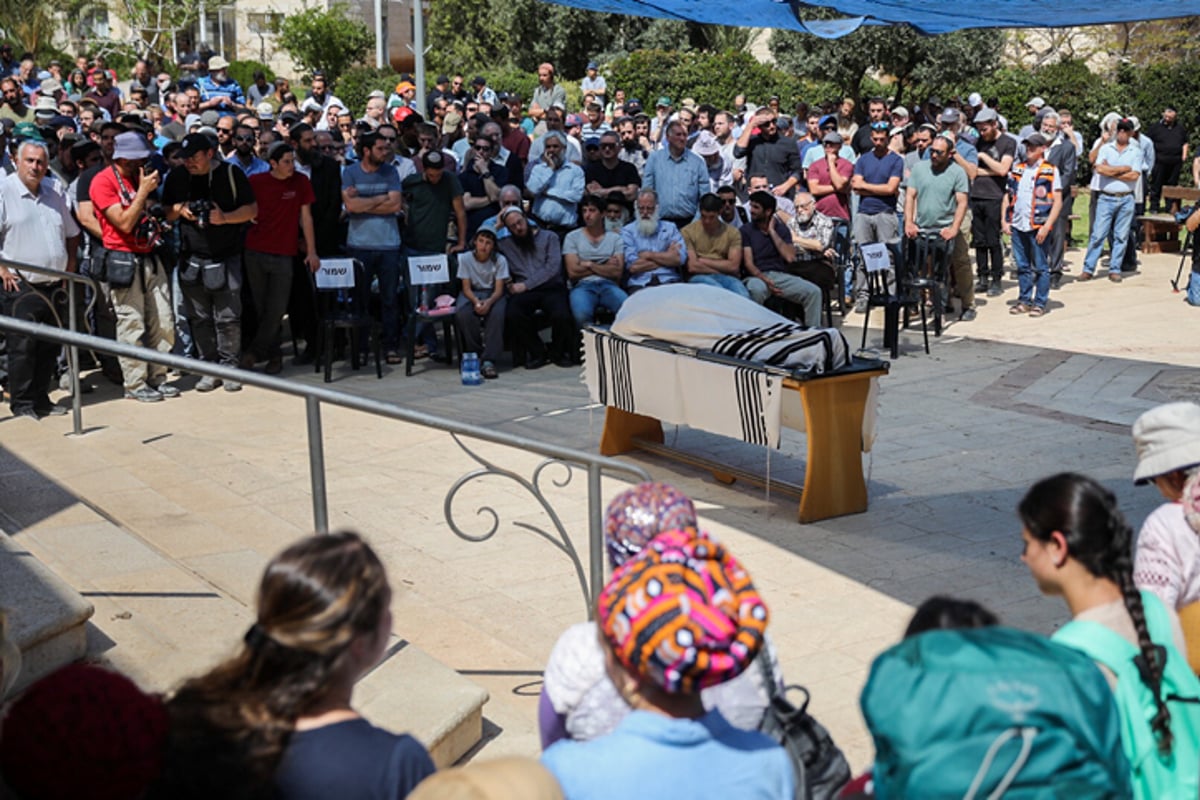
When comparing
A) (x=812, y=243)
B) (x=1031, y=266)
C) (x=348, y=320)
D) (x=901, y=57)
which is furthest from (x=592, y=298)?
(x=901, y=57)

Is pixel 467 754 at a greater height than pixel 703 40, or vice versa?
pixel 703 40

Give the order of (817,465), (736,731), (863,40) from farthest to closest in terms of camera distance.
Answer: (863,40) < (817,465) < (736,731)

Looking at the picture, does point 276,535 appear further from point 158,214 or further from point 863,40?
point 863,40

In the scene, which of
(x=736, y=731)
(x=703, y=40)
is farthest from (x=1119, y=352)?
(x=703, y=40)

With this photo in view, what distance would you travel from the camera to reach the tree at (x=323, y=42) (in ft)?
131

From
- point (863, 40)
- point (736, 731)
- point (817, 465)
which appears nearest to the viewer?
point (736, 731)

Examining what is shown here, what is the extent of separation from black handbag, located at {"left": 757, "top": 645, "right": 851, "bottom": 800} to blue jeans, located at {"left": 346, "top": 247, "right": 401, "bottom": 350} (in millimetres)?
8940

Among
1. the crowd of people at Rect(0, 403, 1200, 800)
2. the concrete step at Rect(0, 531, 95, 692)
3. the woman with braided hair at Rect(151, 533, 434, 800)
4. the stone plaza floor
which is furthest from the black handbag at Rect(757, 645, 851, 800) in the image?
the concrete step at Rect(0, 531, 95, 692)

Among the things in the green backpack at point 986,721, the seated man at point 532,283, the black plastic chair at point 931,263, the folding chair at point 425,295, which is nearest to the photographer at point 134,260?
the folding chair at point 425,295

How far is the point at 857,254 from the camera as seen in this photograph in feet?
45.3

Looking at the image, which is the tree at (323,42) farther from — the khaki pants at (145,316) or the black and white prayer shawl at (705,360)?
the black and white prayer shawl at (705,360)

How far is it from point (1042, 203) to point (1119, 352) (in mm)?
2494

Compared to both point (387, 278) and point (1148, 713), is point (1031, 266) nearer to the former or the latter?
point (387, 278)

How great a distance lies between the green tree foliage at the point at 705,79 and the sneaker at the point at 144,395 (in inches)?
869
